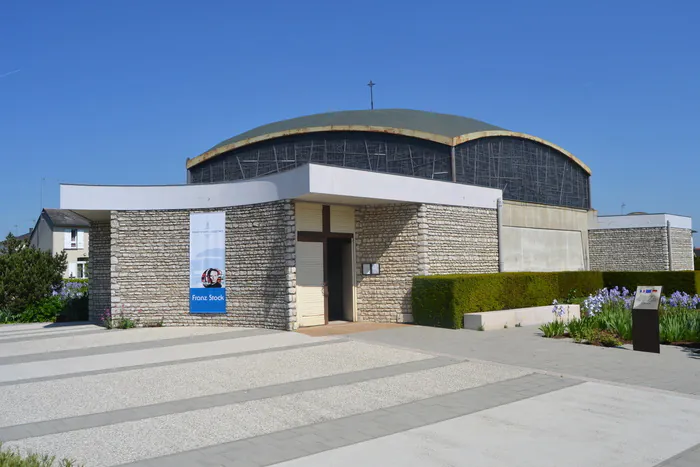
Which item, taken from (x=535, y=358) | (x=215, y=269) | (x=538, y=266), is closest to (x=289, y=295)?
(x=215, y=269)

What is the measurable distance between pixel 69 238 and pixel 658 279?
4269 centimetres

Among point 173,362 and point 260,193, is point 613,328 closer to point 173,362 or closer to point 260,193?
point 260,193

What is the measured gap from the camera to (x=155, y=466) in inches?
214

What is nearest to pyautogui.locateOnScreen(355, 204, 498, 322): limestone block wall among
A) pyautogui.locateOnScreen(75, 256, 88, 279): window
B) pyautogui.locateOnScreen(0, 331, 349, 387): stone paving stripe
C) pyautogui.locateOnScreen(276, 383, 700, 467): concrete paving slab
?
pyautogui.locateOnScreen(0, 331, 349, 387): stone paving stripe

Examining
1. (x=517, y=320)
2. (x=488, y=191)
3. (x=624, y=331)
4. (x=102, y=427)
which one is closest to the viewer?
(x=102, y=427)

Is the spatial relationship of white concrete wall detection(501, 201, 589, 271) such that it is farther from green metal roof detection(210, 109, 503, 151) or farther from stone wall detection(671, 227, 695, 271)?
stone wall detection(671, 227, 695, 271)

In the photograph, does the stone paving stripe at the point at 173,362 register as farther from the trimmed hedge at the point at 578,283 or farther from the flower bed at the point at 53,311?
the flower bed at the point at 53,311

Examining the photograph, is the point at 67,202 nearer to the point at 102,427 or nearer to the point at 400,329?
the point at 400,329

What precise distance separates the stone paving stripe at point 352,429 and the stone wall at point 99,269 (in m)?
15.0

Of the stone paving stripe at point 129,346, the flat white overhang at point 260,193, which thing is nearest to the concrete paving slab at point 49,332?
the flat white overhang at point 260,193

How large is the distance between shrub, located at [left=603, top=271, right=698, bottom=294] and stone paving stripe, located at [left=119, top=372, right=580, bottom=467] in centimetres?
1740

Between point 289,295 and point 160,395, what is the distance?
23.3 feet

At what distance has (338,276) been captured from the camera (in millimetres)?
18531

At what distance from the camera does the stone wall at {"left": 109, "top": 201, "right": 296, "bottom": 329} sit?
52.6 feet
